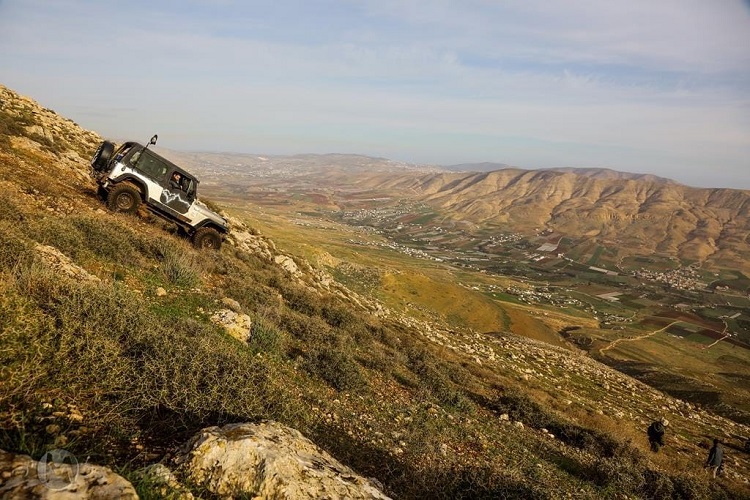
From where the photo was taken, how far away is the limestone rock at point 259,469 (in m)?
3.69

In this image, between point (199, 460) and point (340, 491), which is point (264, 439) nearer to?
point (199, 460)

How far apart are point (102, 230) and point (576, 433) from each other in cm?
1570

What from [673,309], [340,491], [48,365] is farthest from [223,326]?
[673,309]

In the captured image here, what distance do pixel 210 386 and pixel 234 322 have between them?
4220mm

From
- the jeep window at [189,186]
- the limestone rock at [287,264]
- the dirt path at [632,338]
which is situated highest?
the jeep window at [189,186]

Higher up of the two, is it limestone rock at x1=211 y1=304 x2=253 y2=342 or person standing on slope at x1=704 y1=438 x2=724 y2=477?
limestone rock at x1=211 y1=304 x2=253 y2=342

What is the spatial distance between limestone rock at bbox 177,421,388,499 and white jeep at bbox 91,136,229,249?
41.7 ft

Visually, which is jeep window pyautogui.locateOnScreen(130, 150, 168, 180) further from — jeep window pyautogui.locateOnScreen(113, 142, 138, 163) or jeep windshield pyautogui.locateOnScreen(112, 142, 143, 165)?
jeep window pyautogui.locateOnScreen(113, 142, 138, 163)

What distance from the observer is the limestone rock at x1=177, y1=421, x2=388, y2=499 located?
3.69 m

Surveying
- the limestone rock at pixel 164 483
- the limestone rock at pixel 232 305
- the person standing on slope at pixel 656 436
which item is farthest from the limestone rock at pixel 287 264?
the limestone rock at pixel 164 483

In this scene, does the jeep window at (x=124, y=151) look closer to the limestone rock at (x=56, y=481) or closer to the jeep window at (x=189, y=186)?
the jeep window at (x=189, y=186)

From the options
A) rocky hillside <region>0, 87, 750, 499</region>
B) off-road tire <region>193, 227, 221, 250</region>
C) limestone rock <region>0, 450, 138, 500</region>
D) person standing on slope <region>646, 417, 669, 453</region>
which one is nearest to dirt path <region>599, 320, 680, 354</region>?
rocky hillside <region>0, 87, 750, 499</region>

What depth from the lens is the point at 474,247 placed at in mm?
189750

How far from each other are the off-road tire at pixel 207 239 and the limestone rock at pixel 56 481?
13.9 m
